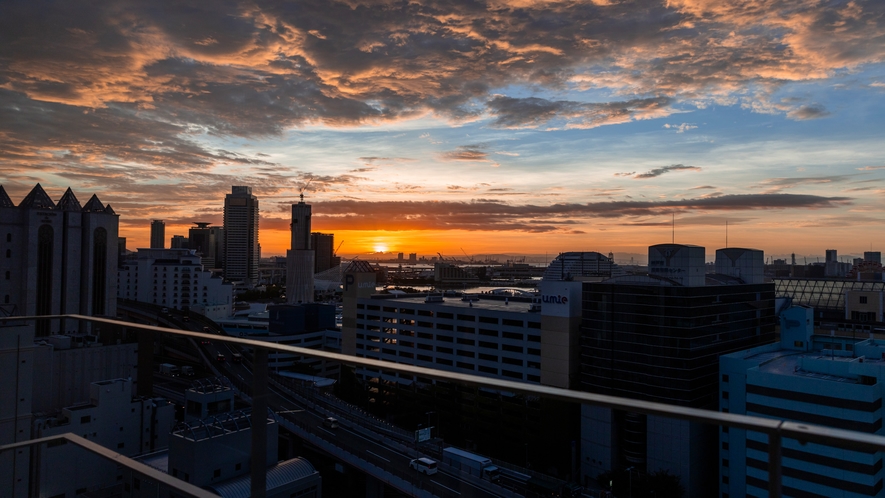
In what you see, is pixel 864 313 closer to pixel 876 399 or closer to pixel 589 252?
pixel 876 399

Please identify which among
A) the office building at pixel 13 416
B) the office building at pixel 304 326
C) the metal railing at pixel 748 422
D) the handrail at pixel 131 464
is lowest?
the office building at pixel 304 326

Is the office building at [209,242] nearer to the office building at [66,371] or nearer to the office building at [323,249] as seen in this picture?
the office building at [323,249]

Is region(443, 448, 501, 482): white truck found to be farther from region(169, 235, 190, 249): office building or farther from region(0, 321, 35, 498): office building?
region(169, 235, 190, 249): office building

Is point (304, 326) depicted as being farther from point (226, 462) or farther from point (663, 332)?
point (226, 462)

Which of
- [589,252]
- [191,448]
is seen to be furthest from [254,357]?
[589,252]

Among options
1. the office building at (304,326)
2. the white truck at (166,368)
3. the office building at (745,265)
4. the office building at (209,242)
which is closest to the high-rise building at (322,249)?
the office building at (209,242)

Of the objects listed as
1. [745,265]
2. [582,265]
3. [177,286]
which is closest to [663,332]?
[745,265]

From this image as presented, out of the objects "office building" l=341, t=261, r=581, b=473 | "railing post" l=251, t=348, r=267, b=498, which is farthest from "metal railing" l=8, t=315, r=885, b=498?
"office building" l=341, t=261, r=581, b=473
